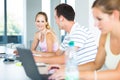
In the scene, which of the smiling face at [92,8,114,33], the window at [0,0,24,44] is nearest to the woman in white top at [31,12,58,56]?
the smiling face at [92,8,114,33]

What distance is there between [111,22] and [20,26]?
298 inches

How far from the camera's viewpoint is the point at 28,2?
8.16 meters

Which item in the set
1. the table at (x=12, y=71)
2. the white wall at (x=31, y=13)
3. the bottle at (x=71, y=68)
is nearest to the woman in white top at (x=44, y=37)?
the table at (x=12, y=71)

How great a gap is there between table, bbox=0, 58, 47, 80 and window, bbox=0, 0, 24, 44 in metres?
6.26

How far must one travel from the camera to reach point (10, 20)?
9.20m

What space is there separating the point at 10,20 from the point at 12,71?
272 inches

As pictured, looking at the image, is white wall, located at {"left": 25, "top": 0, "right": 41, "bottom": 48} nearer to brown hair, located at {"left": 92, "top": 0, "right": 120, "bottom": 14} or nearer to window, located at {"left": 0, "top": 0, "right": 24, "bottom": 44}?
window, located at {"left": 0, "top": 0, "right": 24, "bottom": 44}

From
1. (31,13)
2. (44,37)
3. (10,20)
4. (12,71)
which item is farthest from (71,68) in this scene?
(10,20)

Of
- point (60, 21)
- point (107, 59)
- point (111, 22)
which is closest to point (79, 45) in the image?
point (60, 21)

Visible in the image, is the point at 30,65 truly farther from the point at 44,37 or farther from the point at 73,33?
the point at 44,37

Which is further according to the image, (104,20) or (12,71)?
(12,71)

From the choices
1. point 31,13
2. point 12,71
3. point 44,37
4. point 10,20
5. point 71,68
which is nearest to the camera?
point 71,68

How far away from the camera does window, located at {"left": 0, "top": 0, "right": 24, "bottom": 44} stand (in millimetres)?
9062

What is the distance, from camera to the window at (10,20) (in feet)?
29.7
